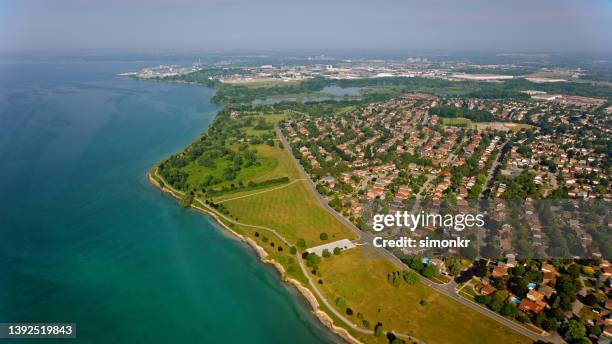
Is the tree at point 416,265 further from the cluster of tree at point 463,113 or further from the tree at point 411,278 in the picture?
the cluster of tree at point 463,113

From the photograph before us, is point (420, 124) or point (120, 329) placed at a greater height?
point (420, 124)

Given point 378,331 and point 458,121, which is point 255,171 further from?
point 458,121

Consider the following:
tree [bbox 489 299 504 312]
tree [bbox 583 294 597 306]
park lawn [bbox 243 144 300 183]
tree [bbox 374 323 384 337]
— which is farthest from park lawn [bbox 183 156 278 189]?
tree [bbox 583 294 597 306]

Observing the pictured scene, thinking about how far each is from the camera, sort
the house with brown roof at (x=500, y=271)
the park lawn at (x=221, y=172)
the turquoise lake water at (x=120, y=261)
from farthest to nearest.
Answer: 1. the park lawn at (x=221, y=172)
2. the house with brown roof at (x=500, y=271)
3. the turquoise lake water at (x=120, y=261)

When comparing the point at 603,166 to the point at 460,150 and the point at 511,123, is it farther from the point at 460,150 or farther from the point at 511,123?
the point at 511,123

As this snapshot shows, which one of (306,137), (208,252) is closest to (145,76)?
(306,137)

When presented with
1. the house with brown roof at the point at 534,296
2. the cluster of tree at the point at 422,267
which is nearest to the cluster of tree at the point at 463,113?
the cluster of tree at the point at 422,267
